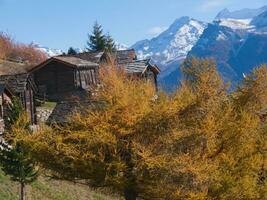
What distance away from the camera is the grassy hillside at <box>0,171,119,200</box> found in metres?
33.2

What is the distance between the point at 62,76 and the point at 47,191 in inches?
1262

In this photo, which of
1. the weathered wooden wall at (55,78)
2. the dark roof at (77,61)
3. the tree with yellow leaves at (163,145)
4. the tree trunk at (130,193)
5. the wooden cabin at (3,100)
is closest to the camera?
the tree with yellow leaves at (163,145)

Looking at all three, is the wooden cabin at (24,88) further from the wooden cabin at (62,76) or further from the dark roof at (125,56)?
the dark roof at (125,56)

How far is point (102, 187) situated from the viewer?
21.8 metres

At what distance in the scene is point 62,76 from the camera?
66750 millimetres

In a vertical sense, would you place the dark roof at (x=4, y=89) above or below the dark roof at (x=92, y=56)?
below

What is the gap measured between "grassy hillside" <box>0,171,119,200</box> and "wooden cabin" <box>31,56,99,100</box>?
92.3ft

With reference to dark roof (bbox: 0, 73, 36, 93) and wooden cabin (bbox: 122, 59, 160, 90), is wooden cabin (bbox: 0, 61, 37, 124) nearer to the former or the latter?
dark roof (bbox: 0, 73, 36, 93)

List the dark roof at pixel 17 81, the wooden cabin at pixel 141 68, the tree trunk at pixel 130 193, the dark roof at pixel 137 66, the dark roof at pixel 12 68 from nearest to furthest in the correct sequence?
the tree trunk at pixel 130 193 → the dark roof at pixel 17 81 → the wooden cabin at pixel 141 68 → the dark roof at pixel 137 66 → the dark roof at pixel 12 68

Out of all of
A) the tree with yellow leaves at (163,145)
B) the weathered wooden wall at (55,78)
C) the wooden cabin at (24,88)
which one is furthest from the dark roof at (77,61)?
the tree with yellow leaves at (163,145)

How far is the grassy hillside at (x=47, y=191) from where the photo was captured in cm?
3325

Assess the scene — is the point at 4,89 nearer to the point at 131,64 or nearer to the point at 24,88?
the point at 24,88

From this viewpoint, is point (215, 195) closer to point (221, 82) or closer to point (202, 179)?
point (202, 179)

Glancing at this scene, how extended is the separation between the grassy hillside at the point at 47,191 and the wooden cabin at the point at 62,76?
2814 centimetres
